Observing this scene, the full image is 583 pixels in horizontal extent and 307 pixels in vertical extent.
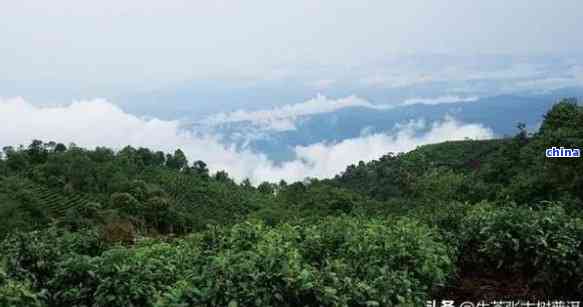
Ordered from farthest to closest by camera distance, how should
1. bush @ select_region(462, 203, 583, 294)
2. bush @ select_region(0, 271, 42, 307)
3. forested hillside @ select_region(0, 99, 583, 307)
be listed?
bush @ select_region(462, 203, 583, 294), forested hillside @ select_region(0, 99, 583, 307), bush @ select_region(0, 271, 42, 307)

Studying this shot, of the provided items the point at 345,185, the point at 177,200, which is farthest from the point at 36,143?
the point at 345,185

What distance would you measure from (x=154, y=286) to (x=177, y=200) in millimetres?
39522

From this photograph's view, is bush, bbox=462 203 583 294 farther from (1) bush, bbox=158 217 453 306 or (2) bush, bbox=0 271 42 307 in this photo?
(2) bush, bbox=0 271 42 307

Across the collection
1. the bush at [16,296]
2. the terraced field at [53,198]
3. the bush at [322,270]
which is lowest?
the bush at [16,296]

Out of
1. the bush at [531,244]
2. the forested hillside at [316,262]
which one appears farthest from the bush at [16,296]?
the bush at [531,244]

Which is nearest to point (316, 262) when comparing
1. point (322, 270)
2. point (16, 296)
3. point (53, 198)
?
point (322, 270)

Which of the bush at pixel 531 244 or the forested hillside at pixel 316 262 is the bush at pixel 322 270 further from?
the bush at pixel 531 244

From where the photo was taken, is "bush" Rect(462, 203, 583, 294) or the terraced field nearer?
"bush" Rect(462, 203, 583, 294)

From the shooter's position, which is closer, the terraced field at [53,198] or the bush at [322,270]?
the bush at [322,270]

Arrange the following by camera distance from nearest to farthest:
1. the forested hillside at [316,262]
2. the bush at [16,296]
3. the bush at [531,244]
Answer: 1. the bush at [16,296]
2. the forested hillside at [316,262]
3. the bush at [531,244]

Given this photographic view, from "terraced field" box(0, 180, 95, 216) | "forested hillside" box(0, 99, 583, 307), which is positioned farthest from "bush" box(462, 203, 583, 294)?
"terraced field" box(0, 180, 95, 216)

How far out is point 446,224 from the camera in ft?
18.0

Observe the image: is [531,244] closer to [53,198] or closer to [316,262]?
[316,262]

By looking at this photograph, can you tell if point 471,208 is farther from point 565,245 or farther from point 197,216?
point 197,216
